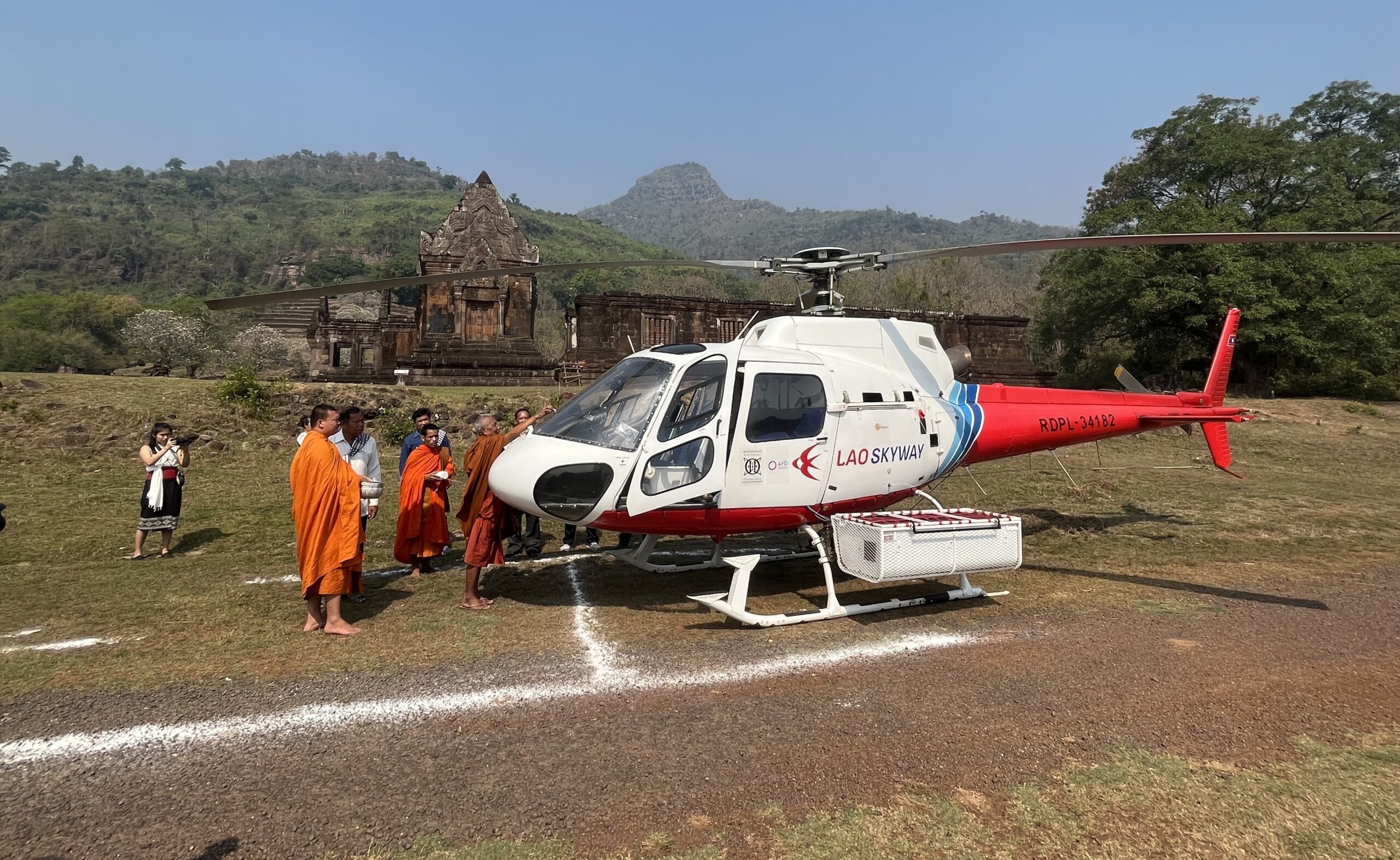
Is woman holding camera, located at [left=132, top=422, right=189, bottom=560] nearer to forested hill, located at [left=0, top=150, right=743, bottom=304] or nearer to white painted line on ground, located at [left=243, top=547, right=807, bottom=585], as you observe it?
white painted line on ground, located at [left=243, top=547, right=807, bottom=585]

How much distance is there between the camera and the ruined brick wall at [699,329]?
26.4m

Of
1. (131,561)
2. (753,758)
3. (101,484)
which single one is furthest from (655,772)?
(101,484)

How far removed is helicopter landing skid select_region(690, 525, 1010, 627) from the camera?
5887 millimetres

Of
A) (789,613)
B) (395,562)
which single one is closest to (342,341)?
(395,562)

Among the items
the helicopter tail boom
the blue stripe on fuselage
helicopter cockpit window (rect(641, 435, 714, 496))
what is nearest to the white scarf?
helicopter cockpit window (rect(641, 435, 714, 496))

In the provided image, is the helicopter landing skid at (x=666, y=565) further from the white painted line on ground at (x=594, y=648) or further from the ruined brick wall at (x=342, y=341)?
the ruined brick wall at (x=342, y=341)

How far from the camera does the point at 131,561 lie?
8102 millimetres

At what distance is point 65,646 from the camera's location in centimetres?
526

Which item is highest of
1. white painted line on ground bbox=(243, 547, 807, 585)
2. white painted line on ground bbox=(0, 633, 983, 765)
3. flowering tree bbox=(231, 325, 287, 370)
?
flowering tree bbox=(231, 325, 287, 370)

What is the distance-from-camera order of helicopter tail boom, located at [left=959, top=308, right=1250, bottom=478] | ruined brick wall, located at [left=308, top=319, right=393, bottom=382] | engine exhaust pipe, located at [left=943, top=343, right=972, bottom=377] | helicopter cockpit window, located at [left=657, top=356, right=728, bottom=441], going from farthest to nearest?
ruined brick wall, located at [left=308, top=319, right=393, bottom=382], engine exhaust pipe, located at [left=943, top=343, right=972, bottom=377], helicopter tail boom, located at [left=959, top=308, right=1250, bottom=478], helicopter cockpit window, located at [left=657, top=356, right=728, bottom=441]

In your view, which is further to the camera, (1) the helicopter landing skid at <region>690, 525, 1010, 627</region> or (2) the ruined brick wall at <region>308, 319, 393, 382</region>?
(2) the ruined brick wall at <region>308, 319, 393, 382</region>

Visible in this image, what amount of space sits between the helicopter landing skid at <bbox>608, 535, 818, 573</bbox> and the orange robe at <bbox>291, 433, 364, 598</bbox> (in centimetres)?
283

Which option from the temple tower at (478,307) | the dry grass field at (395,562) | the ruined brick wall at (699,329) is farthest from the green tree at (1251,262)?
the temple tower at (478,307)

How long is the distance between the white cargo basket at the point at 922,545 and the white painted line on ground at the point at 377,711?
0.73 meters
